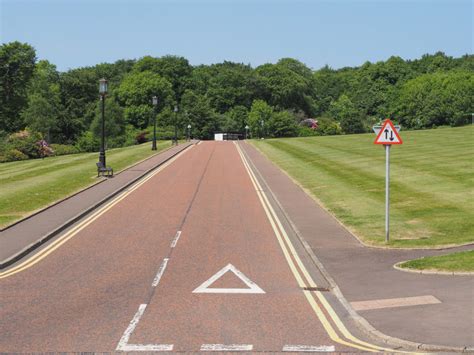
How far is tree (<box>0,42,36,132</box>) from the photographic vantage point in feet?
323

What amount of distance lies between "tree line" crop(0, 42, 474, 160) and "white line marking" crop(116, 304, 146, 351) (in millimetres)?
76218

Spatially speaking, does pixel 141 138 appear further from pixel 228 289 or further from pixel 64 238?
pixel 228 289

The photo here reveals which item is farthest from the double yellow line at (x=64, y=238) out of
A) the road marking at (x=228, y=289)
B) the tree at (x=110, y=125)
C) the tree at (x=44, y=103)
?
the tree at (x=110, y=125)

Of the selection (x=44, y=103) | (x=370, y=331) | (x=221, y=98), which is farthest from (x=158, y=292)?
(x=221, y=98)

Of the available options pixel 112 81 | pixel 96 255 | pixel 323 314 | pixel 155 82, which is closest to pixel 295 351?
pixel 323 314

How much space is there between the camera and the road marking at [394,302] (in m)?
10.5

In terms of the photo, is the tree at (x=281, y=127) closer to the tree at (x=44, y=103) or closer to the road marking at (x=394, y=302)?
the tree at (x=44, y=103)

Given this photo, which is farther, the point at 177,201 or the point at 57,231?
the point at 177,201

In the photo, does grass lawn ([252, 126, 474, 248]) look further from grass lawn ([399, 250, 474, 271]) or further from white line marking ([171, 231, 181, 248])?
white line marking ([171, 231, 181, 248])

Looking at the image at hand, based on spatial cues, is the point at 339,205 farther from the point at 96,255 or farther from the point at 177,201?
the point at 96,255

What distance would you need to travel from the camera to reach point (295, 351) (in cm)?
842

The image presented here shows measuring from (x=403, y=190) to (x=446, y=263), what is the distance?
509 inches

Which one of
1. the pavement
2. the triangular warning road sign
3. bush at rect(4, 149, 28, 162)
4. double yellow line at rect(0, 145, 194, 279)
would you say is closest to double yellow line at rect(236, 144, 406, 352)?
the pavement

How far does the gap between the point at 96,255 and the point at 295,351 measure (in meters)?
7.94
